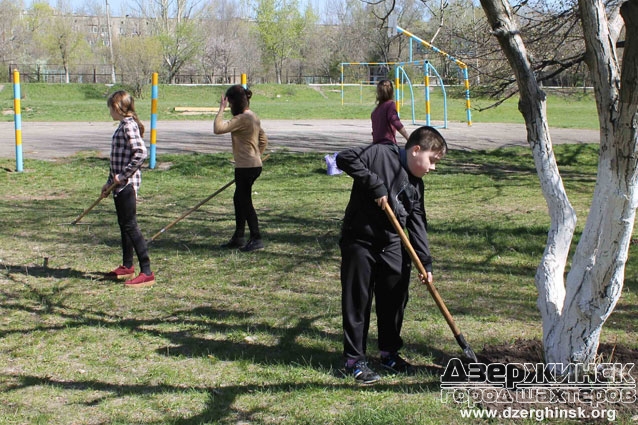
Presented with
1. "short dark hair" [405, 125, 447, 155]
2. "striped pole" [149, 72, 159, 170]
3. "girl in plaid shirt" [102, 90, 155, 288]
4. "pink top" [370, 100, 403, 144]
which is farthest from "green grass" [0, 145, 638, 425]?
"striped pole" [149, 72, 159, 170]

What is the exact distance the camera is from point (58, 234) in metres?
8.02

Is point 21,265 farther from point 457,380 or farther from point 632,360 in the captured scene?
point 632,360

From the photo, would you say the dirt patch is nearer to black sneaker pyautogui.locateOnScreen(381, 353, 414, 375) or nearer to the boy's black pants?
black sneaker pyautogui.locateOnScreen(381, 353, 414, 375)

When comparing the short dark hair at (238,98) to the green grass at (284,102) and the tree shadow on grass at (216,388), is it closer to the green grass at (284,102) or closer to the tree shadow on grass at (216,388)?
the tree shadow on grass at (216,388)

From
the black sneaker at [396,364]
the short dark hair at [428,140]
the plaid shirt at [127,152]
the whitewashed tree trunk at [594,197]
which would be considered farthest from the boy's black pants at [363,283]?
the plaid shirt at [127,152]

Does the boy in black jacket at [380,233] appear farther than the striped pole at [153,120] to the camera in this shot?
No

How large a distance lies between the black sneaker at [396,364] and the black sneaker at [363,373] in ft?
0.55

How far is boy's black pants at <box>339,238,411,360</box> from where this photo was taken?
13.6 feet

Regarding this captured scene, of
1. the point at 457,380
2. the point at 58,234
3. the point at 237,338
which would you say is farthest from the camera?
the point at 58,234

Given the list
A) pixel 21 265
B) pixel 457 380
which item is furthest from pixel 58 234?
pixel 457 380

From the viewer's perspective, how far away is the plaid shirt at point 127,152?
600 centimetres

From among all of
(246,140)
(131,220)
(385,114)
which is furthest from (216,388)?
(385,114)

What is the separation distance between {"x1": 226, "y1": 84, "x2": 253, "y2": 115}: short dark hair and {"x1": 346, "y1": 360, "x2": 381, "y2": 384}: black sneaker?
12.3 ft

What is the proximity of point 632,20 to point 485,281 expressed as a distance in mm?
3173
